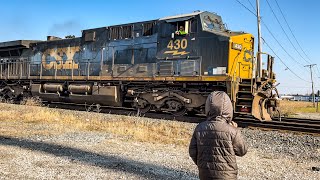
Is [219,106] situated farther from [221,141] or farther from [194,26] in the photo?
[194,26]

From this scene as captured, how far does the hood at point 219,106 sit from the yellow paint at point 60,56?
14.0 metres

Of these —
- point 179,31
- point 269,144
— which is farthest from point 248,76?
point 269,144

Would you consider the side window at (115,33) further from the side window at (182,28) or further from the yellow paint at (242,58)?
the yellow paint at (242,58)

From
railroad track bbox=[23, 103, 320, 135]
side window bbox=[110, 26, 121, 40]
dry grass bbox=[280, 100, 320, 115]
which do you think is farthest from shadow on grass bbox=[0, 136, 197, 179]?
dry grass bbox=[280, 100, 320, 115]

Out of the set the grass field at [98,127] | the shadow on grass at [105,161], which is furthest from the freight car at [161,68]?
the shadow on grass at [105,161]

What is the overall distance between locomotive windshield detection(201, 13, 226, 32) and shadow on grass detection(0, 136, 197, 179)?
7.21 metres

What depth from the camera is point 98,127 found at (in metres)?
9.93

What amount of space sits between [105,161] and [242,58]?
7948mm

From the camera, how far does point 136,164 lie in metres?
5.66

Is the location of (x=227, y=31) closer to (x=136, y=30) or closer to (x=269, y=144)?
(x=136, y=30)

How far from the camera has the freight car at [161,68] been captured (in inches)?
460

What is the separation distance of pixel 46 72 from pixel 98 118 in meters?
7.28

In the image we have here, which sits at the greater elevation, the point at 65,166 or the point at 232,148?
the point at 232,148

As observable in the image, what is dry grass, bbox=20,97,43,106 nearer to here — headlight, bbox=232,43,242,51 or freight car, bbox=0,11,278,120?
freight car, bbox=0,11,278,120
